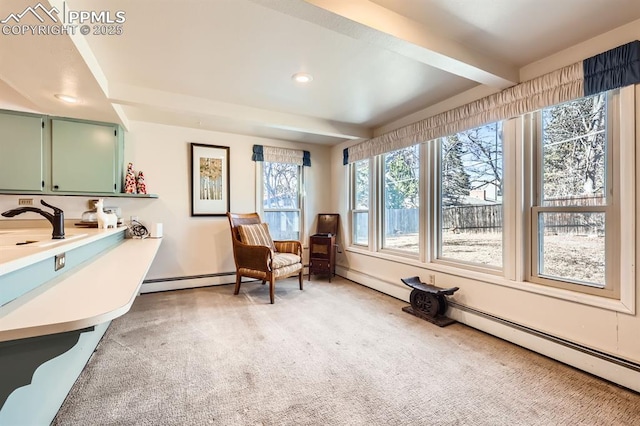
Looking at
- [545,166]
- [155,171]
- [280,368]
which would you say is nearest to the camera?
[280,368]

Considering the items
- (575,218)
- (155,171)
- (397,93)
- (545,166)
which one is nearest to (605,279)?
(575,218)

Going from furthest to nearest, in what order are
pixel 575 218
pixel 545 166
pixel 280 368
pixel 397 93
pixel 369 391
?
1. pixel 397 93
2. pixel 545 166
3. pixel 575 218
4. pixel 280 368
5. pixel 369 391

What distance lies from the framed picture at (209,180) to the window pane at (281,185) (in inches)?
25.2

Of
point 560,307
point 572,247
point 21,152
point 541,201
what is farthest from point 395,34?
point 21,152

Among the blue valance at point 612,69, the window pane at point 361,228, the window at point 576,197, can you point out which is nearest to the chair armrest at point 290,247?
the window pane at point 361,228

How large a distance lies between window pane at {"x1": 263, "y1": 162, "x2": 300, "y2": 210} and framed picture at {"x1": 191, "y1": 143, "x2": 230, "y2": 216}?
0.64 meters

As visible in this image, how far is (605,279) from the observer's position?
6.39 feet

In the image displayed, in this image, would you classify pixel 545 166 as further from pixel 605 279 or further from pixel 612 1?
pixel 612 1

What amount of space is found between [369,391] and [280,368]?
0.63m

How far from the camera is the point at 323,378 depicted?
1831 millimetres

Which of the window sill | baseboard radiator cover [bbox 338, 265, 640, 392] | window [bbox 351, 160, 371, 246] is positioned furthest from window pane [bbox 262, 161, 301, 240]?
baseboard radiator cover [bbox 338, 265, 640, 392]

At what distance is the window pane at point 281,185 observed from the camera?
455 centimetres

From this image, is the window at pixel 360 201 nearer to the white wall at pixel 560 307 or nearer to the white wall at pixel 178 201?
the white wall at pixel 560 307

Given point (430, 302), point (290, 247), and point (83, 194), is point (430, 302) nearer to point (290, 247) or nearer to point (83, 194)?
point (290, 247)
